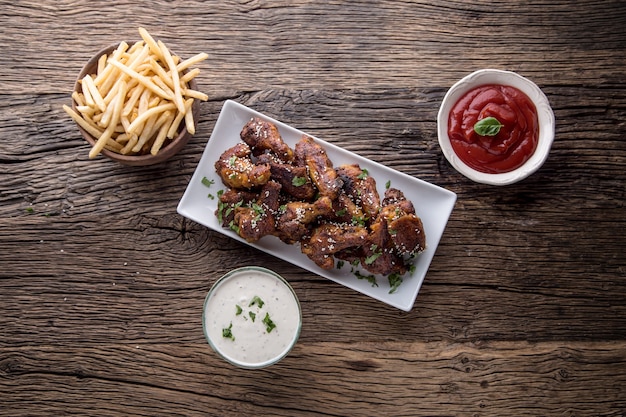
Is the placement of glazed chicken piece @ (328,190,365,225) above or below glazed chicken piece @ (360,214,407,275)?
above

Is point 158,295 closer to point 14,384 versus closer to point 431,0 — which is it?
point 14,384

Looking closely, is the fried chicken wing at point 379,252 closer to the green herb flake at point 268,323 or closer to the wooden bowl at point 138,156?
the green herb flake at point 268,323

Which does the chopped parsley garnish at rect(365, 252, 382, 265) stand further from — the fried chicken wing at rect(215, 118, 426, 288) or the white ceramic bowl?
the white ceramic bowl

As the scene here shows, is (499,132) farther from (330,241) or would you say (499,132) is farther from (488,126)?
(330,241)

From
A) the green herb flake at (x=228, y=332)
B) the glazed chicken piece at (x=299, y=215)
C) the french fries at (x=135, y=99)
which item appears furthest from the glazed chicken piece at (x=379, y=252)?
the french fries at (x=135, y=99)

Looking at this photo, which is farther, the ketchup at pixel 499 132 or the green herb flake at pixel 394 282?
the green herb flake at pixel 394 282

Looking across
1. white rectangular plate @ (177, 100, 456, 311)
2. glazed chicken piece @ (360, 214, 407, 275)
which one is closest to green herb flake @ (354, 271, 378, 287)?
white rectangular plate @ (177, 100, 456, 311)
